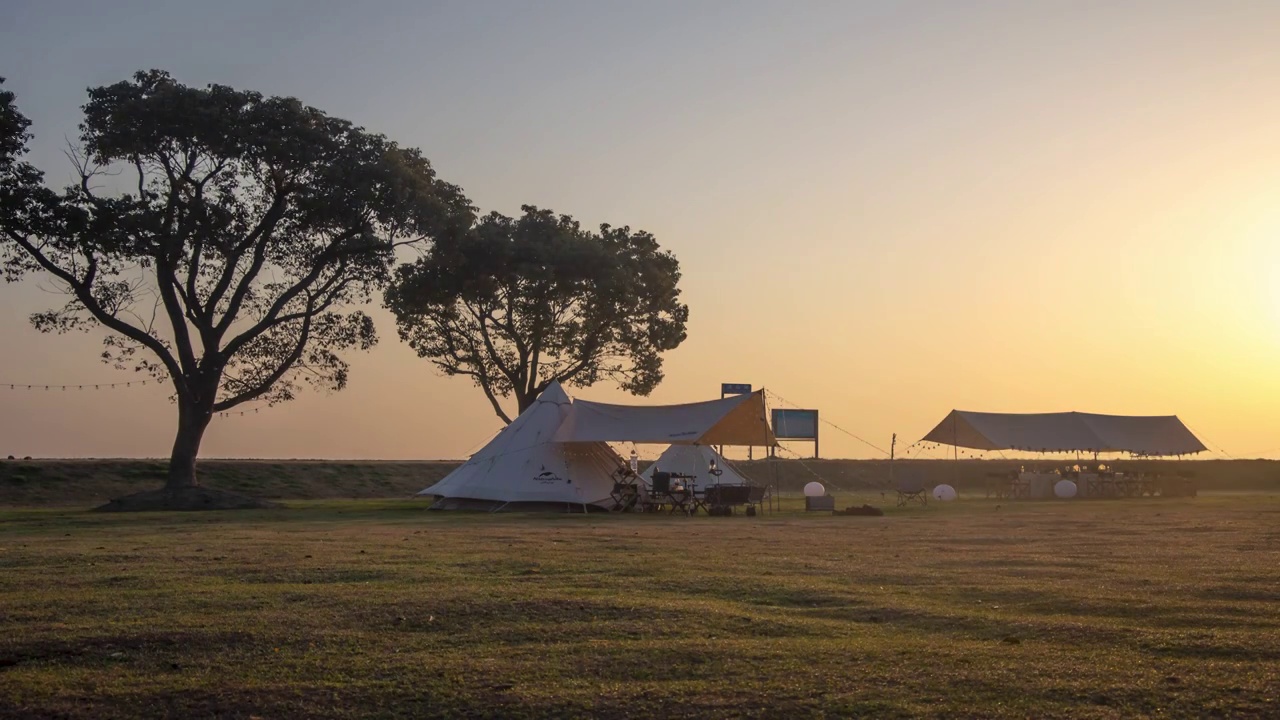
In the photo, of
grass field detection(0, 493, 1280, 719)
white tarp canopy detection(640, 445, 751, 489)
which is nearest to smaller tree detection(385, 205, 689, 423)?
white tarp canopy detection(640, 445, 751, 489)

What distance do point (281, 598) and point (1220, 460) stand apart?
5230cm

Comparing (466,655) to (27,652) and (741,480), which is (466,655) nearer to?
(27,652)

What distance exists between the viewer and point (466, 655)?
6.62 meters

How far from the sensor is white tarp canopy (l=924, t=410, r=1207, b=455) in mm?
37281

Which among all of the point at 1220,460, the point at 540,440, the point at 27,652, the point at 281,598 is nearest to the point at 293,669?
the point at 27,652

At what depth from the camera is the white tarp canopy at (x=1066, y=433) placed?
37281mm

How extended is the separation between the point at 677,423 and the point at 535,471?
3.17 m

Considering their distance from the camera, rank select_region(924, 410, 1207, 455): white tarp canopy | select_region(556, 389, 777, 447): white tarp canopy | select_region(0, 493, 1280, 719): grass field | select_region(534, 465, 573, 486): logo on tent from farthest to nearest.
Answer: select_region(924, 410, 1207, 455): white tarp canopy, select_region(534, 465, 573, 486): logo on tent, select_region(556, 389, 777, 447): white tarp canopy, select_region(0, 493, 1280, 719): grass field

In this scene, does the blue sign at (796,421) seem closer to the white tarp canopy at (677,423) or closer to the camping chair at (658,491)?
the white tarp canopy at (677,423)

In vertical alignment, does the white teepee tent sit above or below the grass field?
above

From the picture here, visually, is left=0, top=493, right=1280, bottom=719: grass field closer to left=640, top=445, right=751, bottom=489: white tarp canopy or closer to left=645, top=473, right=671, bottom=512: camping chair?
left=645, top=473, right=671, bottom=512: camping chair

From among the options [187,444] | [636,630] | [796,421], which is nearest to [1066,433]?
[796,421]

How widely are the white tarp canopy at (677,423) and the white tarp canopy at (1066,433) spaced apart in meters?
13.6

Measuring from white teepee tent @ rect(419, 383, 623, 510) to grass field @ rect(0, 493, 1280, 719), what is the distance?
35.2ft
